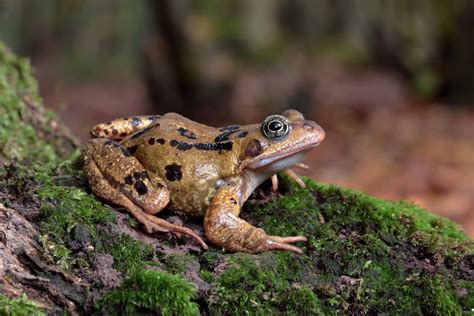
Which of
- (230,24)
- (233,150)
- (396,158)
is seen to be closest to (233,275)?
(233,150)

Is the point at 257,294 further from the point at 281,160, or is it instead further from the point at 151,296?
Answer: the point at 281,160

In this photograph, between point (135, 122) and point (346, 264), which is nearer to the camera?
point (346, 264)

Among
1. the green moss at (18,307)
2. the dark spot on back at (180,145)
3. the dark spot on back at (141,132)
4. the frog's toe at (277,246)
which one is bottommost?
the green moss at (18,307)

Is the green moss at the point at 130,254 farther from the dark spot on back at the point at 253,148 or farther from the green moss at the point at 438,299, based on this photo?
the green moss at the point at 438,299

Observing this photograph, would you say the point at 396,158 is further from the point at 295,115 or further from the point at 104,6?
the point at 104,6

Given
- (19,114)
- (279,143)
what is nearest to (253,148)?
(279,143)

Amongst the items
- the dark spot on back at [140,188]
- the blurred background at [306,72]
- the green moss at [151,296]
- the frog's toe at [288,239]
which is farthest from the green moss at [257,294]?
the blurred background at [306,72]

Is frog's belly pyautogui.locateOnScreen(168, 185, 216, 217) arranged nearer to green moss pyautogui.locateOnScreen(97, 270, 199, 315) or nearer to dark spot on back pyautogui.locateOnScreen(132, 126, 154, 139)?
dark spot on back pyautogui.locateOnScreen(132, 126, 154, 139)
